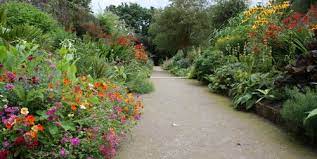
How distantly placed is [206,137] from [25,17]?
19.2 feet

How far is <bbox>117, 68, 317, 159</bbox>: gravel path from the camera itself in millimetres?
3266

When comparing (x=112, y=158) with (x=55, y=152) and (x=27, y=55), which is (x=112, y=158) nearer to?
(x=55, y=152)

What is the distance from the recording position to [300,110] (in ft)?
11.4

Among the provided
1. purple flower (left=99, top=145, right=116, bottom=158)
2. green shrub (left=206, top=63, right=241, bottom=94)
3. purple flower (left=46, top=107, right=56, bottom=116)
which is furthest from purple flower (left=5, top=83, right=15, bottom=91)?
green shrub (left=206, top=63, right=241, bottom=94)

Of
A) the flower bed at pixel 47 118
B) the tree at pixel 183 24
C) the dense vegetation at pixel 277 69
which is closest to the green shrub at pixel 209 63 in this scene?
the dense vegetation at pixel 277 69

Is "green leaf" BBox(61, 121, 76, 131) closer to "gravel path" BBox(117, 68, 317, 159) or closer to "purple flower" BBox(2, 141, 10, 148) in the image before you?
"purple flower" BBox(2, 141, 10, 148)

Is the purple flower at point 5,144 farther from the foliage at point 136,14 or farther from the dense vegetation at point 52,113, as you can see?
the foliage at point 136,14

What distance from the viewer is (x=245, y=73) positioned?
6.35 m

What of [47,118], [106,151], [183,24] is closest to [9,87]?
[47,118]

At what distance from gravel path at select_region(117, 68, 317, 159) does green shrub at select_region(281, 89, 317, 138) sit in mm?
192

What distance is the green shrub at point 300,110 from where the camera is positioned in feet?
11.1

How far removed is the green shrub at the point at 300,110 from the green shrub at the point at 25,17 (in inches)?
238

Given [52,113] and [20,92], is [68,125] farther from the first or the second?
[20,92]

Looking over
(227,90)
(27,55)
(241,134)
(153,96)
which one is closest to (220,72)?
(227,90)
